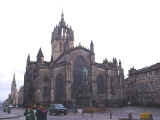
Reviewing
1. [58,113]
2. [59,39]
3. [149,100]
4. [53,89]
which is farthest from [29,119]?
[59,39]

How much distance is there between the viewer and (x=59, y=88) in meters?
57.7

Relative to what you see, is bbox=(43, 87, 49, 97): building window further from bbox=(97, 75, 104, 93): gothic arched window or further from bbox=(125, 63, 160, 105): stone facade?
bbox=(125, 63, 160, 105): stone facade

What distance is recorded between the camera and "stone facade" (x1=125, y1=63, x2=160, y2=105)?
60312mm

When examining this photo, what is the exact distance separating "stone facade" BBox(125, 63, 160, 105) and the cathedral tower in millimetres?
24683

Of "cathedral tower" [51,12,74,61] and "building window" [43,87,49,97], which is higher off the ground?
"cathedral tower" [51,12,74,61]

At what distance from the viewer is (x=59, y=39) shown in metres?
80.2

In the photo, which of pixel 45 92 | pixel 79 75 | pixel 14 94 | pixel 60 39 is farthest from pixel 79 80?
pixel 14 94

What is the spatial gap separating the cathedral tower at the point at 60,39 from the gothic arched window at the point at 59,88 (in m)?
21.3

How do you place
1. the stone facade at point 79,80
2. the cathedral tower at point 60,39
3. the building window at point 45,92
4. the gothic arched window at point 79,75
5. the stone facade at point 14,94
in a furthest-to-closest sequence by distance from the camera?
the stone facade at point 14,94, the cathedral tower at point 60,39, the building window at point 45,92, the gothic arched window at point 79,75, the stone facade at point 79,80

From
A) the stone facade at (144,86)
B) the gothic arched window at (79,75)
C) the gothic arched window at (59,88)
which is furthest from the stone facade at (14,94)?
the gothic arched window at (79,75)

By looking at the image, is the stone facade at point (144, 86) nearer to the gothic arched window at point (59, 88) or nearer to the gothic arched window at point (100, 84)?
the gothic arched window at point (100, 84)

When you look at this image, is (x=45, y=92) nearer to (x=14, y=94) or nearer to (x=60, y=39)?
(x=60, y=39)

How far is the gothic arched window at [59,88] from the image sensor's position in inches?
2245

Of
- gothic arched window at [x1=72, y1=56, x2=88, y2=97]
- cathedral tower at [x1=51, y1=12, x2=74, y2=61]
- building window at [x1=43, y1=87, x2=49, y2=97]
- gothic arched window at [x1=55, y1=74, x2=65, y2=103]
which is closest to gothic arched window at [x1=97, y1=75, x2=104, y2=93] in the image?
gothic arched window at [x1=72, y1=56, x2=88, y2=97]
